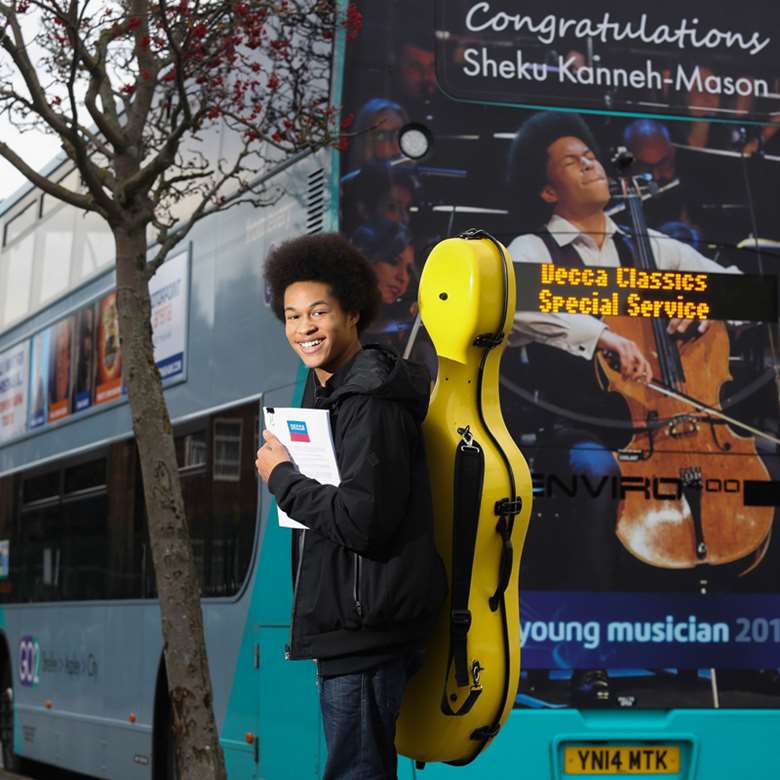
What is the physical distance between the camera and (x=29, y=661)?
13234mm

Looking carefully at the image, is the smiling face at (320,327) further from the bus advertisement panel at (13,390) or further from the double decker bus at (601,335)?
the bus advertisement panel at (13,390)

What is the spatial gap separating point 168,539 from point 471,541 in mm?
4301

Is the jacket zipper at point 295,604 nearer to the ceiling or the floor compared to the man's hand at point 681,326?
nearer to the floor

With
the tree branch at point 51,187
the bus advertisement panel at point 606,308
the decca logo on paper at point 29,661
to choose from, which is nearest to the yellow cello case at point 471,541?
the bus advertisement panel at point 606,308

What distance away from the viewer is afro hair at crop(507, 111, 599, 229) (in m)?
7.52

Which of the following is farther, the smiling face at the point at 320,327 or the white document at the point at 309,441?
the smiling face at the point at 320,327

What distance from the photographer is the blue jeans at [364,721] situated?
390 cm

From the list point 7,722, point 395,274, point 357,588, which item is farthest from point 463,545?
point 7,722

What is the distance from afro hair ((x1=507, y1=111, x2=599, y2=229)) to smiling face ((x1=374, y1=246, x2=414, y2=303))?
55 cm

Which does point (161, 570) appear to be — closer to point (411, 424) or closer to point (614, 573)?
point (614, 573)

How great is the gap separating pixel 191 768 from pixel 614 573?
213cm

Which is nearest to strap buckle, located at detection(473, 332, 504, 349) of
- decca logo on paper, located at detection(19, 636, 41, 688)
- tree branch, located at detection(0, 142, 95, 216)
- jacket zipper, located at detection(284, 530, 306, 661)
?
jacket zipper, located at detection(284, 530, 306, 661)

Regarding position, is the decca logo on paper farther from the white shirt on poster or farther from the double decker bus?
the white shirt on poster

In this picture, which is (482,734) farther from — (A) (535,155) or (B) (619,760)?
(A) (535,155)
